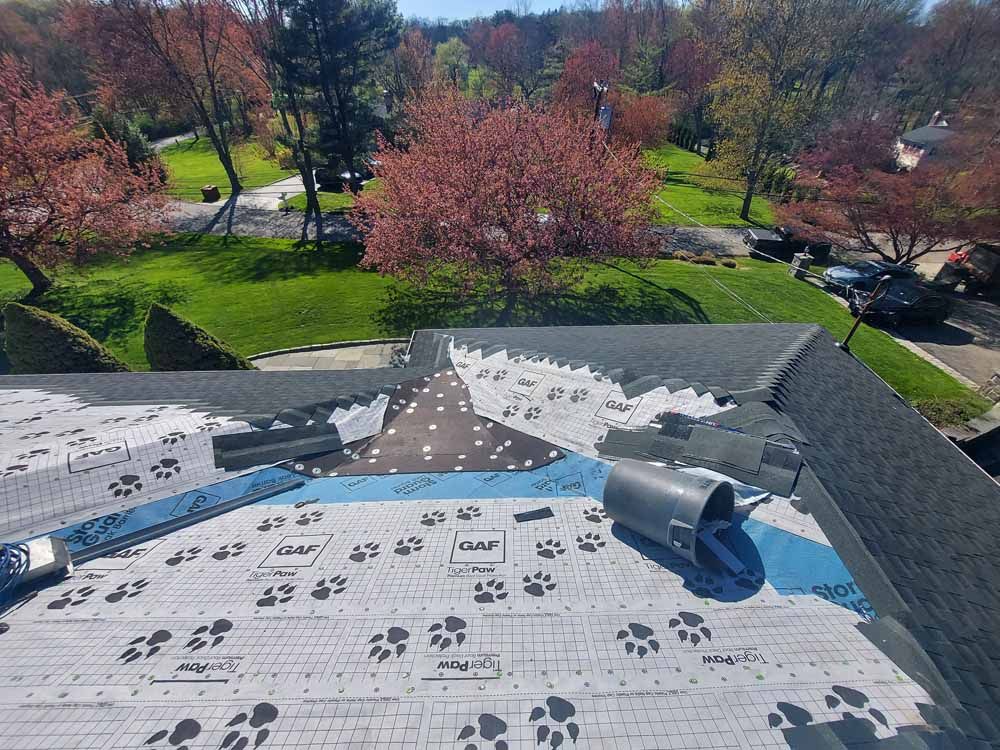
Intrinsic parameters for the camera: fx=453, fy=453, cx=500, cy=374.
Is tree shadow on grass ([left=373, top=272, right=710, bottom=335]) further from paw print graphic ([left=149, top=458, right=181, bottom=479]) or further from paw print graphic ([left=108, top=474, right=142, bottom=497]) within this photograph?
paw print graphic ([left=108, top=474, right=142, bottom=497])

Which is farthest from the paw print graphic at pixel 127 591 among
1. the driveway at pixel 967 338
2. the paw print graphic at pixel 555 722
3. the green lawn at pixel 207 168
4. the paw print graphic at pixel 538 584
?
the green lawn at pixel 207 168

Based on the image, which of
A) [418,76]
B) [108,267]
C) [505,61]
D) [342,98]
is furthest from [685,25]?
[108,267]

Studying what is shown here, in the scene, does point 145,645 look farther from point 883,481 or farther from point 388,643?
point 883,481

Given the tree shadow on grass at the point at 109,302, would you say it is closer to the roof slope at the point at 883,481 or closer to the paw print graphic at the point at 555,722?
the roof slope at the point at 883,481

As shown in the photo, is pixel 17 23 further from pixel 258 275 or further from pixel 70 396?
pixel 70 396

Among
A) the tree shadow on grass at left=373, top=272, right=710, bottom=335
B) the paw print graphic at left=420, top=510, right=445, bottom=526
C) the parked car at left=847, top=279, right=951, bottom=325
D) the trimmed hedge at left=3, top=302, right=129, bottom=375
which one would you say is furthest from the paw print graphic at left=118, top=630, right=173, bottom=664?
the parked car at left=847, top=279, right=951, bottom=325

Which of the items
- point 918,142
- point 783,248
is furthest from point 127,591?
point 918,142
